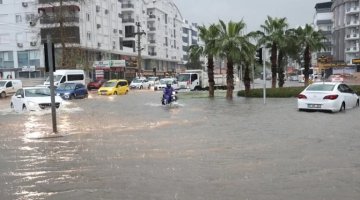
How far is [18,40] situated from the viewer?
72250 mm

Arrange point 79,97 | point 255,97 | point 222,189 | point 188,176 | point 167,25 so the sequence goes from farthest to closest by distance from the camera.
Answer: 1. point 167,25
2. point 79,97
3. point 255,97
4. point 188,176
5. point 222,189

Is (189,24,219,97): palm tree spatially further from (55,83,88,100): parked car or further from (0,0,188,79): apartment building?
(0,0,188,79): apartment building

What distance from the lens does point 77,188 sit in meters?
7.74

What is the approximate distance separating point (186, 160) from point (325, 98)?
12197mm

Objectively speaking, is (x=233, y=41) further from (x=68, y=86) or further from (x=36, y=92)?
(x=68, y=86)

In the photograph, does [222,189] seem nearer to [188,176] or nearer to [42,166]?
[188,176]

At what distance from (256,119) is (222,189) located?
1124 centimetres

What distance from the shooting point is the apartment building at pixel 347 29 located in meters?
100

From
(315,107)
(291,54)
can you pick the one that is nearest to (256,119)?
(315,107)

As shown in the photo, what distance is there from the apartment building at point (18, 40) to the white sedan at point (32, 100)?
155 ft

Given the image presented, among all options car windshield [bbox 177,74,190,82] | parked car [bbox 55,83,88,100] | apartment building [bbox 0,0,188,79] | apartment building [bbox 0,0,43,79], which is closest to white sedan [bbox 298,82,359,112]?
parked car [bbox 55,83,88,100]

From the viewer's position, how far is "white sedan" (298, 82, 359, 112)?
803 inches

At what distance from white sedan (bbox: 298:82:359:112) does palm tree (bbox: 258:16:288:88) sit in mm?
16870

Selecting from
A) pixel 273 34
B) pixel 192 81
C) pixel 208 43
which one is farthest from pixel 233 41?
pixel 192 81
